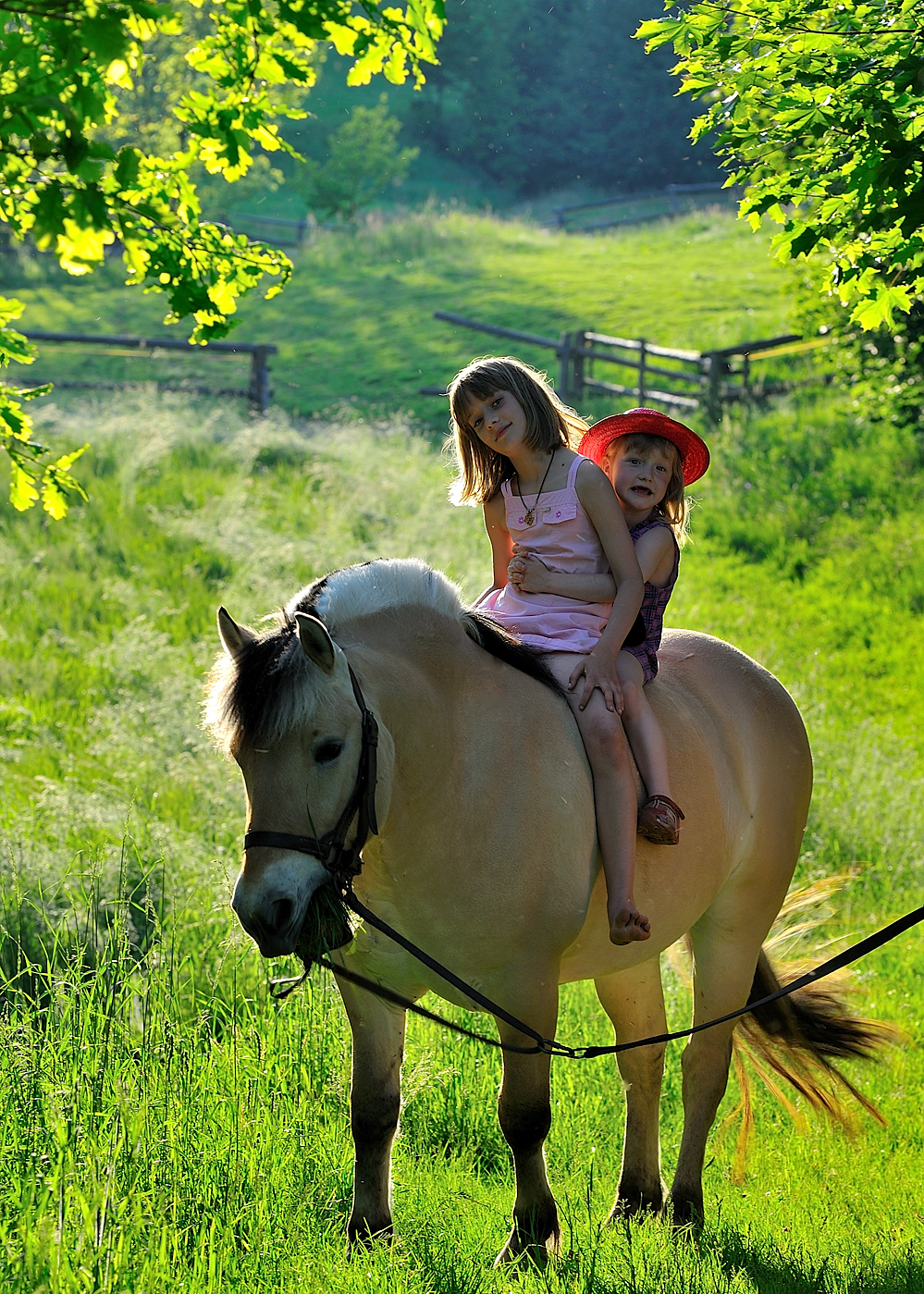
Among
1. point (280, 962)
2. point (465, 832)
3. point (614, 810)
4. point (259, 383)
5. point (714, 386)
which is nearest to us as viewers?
point (465, 832)

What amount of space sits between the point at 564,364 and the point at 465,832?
64.9ft

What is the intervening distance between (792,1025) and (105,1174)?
9.05ft

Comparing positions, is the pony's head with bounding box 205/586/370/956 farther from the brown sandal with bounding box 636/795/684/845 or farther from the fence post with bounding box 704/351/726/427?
the fence post with bounding box 704/351/726/427

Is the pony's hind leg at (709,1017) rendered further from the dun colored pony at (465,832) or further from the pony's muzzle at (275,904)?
the pony's muzzle at (275,904)

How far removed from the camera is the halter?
8.95ft

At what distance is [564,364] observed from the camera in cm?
2189

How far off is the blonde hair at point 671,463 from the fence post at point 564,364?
18467 millimetres

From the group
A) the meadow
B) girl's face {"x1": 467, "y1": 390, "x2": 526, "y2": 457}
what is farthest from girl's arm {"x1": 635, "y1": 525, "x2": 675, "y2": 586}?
the meadow

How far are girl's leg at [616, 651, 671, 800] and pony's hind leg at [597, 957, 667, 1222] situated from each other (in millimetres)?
984

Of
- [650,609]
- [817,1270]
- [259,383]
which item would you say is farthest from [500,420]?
[259,383]

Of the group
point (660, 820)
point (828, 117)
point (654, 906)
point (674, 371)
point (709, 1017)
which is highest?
point (828, 117)

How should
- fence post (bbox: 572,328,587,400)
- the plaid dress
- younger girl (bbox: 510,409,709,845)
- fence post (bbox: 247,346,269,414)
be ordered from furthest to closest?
fence post (bbox: 572,328,587,400), fence post (bbox: 247,346,269,414), the plaid dress, younger girl (bbox: 510,409,709,845)

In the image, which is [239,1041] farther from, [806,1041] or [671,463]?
[671,463]

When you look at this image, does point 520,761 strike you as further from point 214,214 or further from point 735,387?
point 214,214
